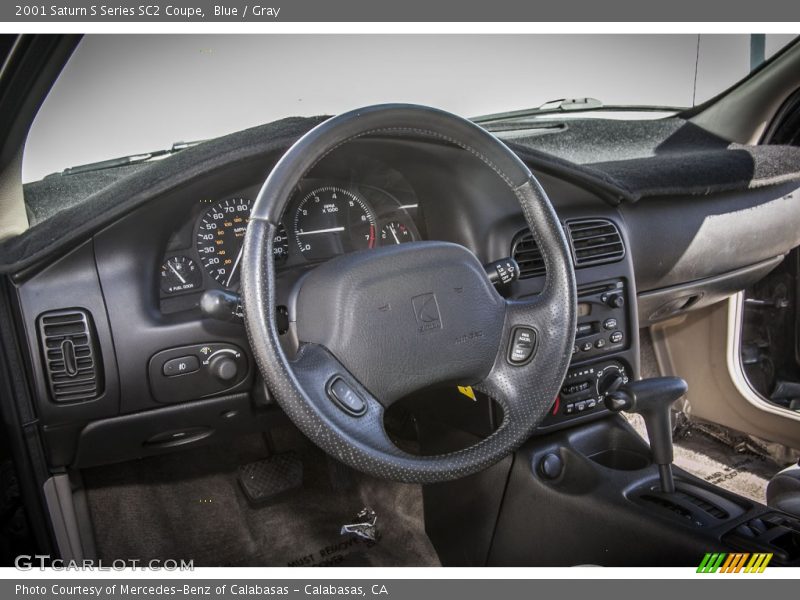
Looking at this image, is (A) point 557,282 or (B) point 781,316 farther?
(B) point 781,316

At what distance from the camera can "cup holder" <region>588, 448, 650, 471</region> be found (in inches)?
68.9

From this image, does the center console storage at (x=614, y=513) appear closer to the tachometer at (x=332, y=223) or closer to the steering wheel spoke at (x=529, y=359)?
the steering wheel spoke at (x=529, y=359)

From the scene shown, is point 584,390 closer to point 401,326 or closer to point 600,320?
point 600,320

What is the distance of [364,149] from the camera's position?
58.7 inches

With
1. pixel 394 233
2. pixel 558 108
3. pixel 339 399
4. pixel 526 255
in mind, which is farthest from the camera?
pixel 558 108

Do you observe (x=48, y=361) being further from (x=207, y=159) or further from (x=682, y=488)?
(x=682, y=488)

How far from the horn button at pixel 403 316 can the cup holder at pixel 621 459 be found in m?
0.65

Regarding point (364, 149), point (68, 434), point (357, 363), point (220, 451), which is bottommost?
point (220, 451)

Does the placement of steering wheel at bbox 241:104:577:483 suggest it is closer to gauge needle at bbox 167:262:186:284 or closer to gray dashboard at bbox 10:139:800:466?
gray dashboard at bbox 10:139:800:466

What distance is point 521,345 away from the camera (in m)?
1.30

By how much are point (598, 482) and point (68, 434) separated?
121cm

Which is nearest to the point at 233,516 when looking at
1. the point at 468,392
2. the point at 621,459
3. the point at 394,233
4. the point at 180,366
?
the point at 180,366

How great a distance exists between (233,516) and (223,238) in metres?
1.05

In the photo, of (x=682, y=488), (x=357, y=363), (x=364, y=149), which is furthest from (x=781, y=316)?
(x=357, y=363)
